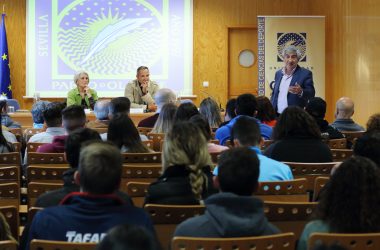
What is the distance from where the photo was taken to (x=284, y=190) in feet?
12.1

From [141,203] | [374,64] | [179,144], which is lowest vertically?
[141,203]

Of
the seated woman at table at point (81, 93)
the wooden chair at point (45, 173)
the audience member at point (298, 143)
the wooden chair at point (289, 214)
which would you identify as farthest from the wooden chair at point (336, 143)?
the seated woman at table at point (81, 93)

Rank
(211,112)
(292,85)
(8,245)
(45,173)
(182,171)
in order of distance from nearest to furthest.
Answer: (8,245)
(182,171)
(45,173)
(211,112)
(292,85)

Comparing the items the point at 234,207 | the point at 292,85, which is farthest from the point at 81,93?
the point at 234,207

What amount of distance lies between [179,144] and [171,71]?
387 inches

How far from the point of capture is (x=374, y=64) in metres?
10.1

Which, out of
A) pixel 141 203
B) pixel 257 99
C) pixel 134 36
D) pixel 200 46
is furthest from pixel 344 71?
pixel 141 203

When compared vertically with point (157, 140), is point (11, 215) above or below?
below

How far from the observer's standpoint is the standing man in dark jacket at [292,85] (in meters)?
9.20

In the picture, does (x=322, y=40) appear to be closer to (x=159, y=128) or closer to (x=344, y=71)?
(x=344, y=71)

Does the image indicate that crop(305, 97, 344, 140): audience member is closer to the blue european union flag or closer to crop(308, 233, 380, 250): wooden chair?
crop(308, 233, 380, 250): wooden chair

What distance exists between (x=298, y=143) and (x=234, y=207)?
2380 mm

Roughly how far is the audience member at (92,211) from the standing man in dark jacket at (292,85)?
669 cm

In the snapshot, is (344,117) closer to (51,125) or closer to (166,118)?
(166,118)
